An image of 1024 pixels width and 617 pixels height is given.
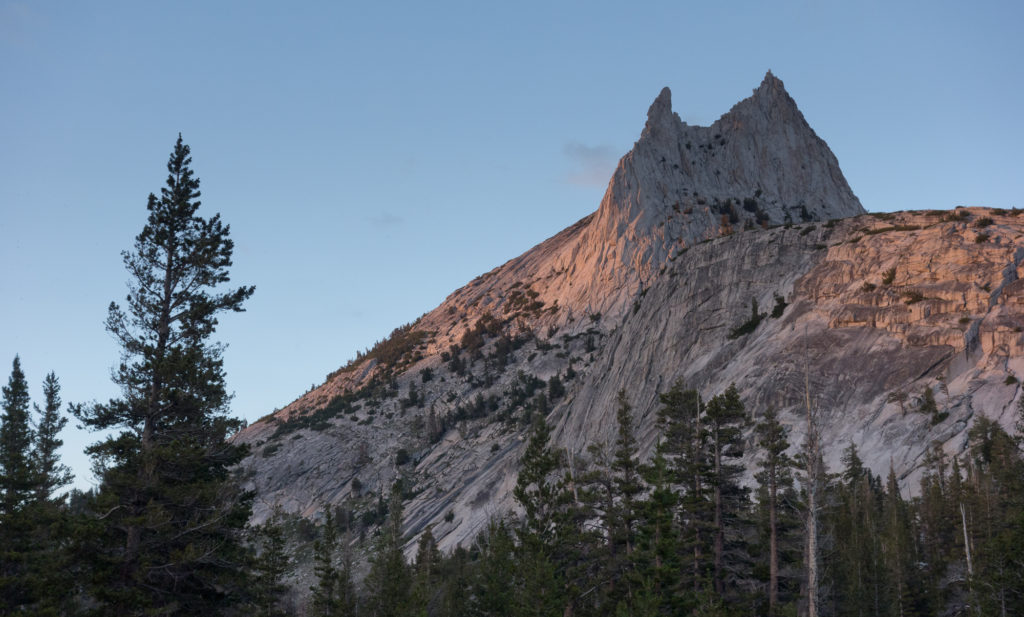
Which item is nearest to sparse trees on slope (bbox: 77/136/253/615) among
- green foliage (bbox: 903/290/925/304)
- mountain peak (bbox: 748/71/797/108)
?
green foliage (bbox: 903/290/925/304)

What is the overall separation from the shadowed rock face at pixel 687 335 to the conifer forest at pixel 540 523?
18.6ft

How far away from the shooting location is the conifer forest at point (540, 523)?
25.3 meters

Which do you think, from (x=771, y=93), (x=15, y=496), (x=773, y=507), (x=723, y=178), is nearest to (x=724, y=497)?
(x=773, y=507)

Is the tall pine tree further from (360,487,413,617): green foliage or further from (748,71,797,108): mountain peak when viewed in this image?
(748,71,797,108): mountain peak

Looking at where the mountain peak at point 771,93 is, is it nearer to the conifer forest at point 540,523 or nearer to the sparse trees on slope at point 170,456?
the conifer forest at point 540,523

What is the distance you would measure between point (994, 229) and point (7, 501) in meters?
83.6

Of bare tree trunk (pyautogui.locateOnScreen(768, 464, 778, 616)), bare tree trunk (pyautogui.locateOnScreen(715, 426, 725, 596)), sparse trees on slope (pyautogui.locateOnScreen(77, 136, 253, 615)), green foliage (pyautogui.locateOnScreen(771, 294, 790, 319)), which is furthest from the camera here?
green foliage (pyautogui.locateOnScreen(771, 294, 790, 319))

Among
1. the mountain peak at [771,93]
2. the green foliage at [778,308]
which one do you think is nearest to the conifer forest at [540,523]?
the green foliage at [778,308]

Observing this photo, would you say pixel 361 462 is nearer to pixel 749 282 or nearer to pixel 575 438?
pixel 575 438

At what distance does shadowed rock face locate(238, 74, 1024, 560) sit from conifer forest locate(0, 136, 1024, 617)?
567 centimetres

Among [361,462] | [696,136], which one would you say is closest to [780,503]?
[361,462]

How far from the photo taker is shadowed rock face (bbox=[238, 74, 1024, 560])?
70.8 metres

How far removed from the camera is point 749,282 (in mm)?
93625

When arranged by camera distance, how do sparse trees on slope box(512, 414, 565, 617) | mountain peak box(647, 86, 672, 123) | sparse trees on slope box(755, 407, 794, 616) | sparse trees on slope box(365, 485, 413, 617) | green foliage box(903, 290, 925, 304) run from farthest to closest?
mountain peak box(647, 86, 672, 123), green foliage box(903, 290, 925, 304), sparse trees on slope box(365, 485, 413, 617), sparse trees on slope box(755, 407, 794, 616), sparse trees on slope box(512, 414, 565, 617)
